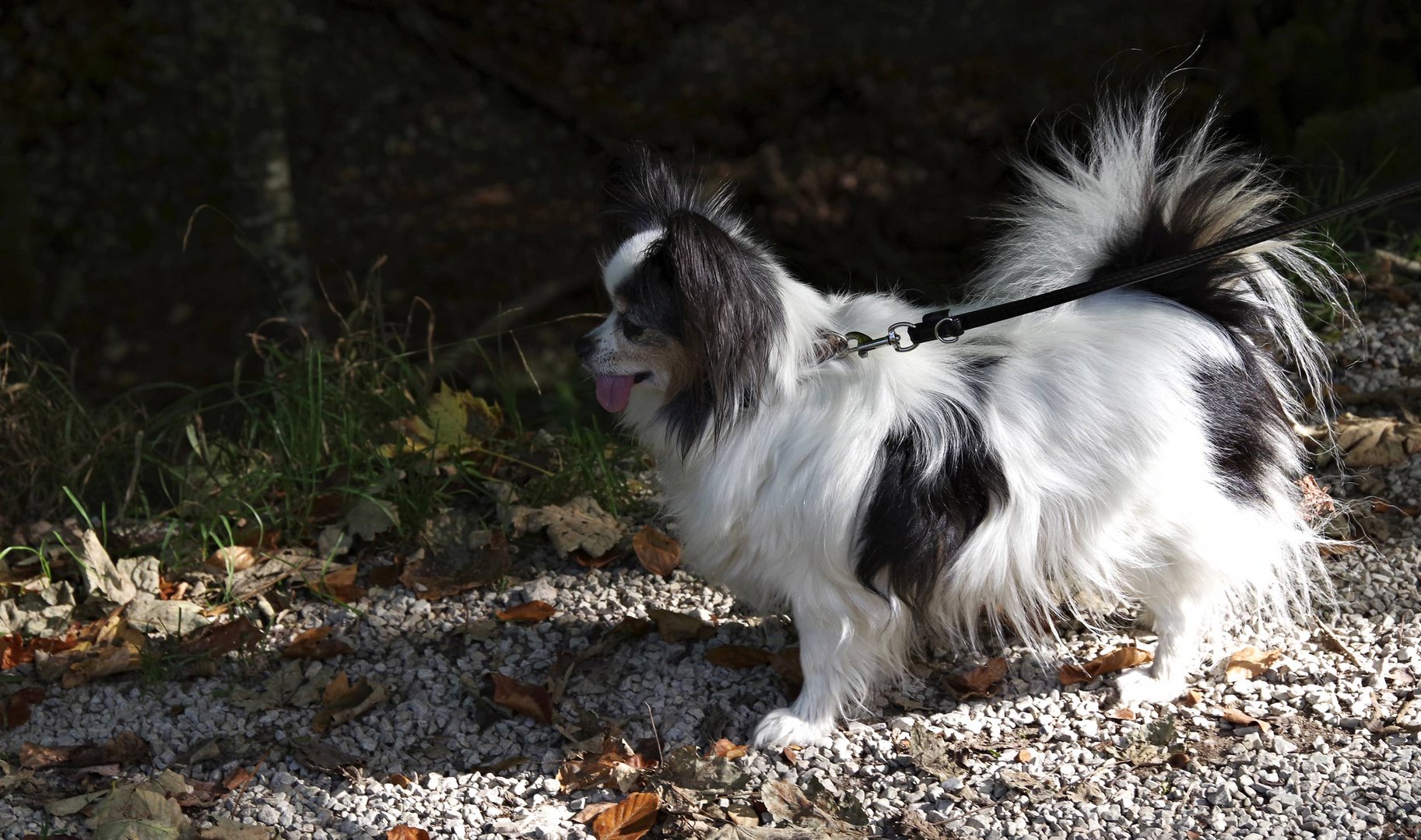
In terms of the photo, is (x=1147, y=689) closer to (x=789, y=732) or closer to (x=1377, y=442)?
(x=789, y=732)

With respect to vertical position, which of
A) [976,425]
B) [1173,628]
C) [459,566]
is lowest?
[459,566]

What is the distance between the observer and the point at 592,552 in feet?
12.4

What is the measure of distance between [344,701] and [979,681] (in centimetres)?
162

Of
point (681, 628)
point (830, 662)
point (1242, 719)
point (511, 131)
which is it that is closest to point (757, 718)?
point (830, 662)

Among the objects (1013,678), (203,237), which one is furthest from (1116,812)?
(203,237)

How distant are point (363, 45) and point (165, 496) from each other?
6.07 metres

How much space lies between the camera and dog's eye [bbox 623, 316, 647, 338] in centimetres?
272

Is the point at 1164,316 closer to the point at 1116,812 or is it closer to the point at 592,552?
the point at 1116,812

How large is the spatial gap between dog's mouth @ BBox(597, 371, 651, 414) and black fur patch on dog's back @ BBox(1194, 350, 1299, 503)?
1.26 meters

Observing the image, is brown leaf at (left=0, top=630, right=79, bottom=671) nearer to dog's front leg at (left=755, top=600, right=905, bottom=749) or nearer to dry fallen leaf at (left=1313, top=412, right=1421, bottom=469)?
dog's front leg at (left=755, top=600, right=905, bottom=749)

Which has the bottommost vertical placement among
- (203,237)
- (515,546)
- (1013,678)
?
(203,237)

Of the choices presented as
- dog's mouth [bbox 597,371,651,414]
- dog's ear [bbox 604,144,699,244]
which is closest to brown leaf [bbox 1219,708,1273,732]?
dog's mouth [bbox 597,371,651,414]

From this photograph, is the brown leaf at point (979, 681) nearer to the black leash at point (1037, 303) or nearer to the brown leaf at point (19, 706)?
the black leash at point (1037, 303)

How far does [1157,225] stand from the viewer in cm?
292
